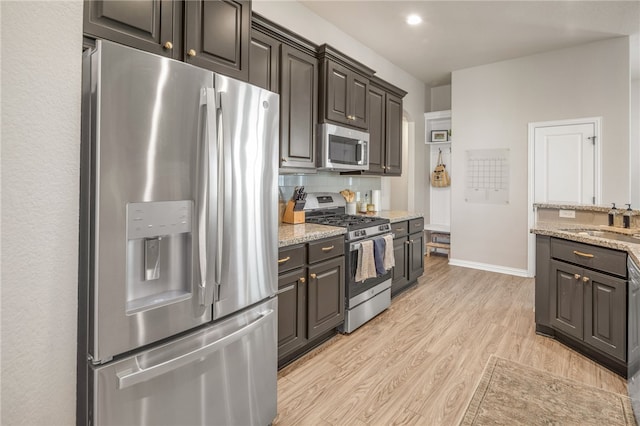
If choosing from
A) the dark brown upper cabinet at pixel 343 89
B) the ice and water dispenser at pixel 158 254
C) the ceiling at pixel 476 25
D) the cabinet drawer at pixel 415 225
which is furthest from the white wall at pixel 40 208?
the cabinet drawer at pixel 415 225

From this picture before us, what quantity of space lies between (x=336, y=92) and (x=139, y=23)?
6.70ft

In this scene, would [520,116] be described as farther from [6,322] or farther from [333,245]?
[6,322]

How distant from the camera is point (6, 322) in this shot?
90 cm

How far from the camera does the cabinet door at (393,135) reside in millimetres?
4266

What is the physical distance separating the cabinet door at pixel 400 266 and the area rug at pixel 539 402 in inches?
58.0

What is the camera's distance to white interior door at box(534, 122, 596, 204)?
4391 millimetres

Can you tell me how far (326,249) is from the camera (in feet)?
8.57

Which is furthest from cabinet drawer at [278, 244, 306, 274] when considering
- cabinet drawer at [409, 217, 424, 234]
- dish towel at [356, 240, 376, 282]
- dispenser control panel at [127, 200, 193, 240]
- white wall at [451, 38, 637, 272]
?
white wall at [451, 38, 637, 272]

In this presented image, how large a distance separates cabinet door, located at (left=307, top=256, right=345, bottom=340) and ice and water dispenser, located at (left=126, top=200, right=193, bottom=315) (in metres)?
1.22

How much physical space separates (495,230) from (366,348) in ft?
11.2

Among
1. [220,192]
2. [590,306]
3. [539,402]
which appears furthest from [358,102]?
[539,402]

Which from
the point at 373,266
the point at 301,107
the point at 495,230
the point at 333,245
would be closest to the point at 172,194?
the point at 333,245

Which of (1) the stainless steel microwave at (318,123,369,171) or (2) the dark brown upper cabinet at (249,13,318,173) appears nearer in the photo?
(2) the dark brown upper cabinet at (249,13,318,173)

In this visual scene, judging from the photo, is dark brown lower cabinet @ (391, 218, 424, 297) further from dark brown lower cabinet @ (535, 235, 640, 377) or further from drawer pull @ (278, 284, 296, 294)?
drawer pull @ (278, 284, 296, 294)
